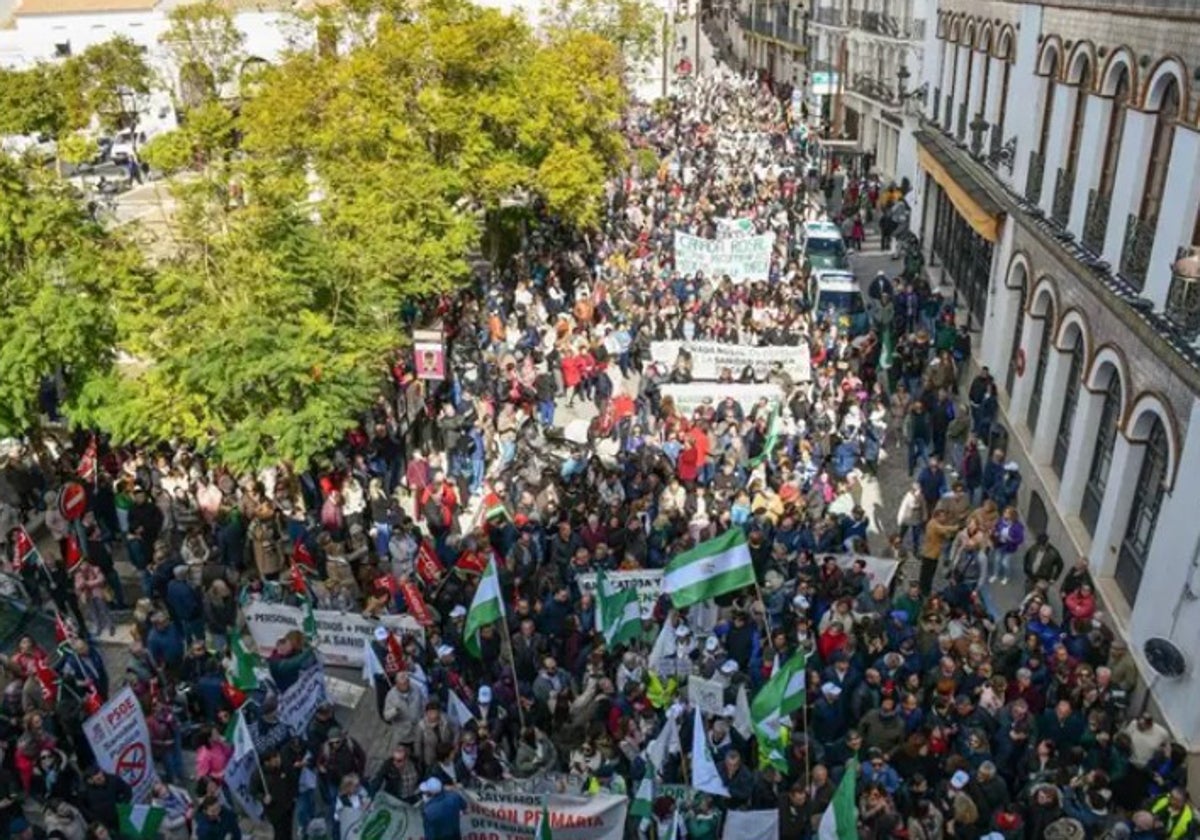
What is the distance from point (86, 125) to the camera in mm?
54219

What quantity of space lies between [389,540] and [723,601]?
4477 millimetres

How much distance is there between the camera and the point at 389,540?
49.8ft

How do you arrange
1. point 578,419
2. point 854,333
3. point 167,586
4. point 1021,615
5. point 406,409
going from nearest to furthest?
point 1021,615 < point 167,586 < point 406,409 < point 578,419 < point 854,333

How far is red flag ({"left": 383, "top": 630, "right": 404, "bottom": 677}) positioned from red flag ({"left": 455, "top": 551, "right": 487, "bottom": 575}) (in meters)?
1.73

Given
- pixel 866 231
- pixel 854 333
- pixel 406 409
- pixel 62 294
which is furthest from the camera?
pixel 866 231

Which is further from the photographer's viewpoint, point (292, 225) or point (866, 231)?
point (866, 231)

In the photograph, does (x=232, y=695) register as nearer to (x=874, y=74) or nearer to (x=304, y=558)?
(x=304, y=558)

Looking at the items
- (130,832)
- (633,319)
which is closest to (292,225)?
(633,319)

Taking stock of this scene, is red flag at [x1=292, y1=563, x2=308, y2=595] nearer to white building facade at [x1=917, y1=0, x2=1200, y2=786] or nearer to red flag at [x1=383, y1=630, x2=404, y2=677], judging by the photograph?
red flag at [x1=383, y1=630, x2=404, y2=677]

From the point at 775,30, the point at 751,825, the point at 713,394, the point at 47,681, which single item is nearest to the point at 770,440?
the point at 713,394

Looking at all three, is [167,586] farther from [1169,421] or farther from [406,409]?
[1169,421]

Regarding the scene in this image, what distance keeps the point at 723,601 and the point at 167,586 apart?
6728 mm

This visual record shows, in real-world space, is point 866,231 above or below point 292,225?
below

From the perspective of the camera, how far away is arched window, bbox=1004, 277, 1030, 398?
775 inches
